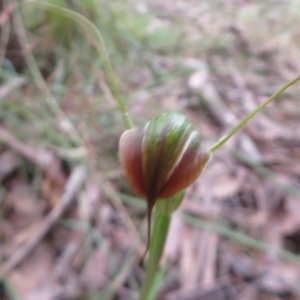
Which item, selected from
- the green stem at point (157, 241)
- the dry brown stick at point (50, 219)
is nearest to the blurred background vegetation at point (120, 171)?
the dry brown stick at point (50, 219)

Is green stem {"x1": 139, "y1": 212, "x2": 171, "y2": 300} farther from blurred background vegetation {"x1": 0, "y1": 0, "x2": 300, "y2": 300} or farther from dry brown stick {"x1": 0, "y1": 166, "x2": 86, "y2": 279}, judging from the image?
dry brown stick {"x1": 0, "y1": 166, "x2": 86, "y2": 279}

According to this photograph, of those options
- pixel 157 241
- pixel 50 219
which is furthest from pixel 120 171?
pixel 157 241

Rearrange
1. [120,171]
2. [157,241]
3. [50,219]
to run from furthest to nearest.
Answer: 1. [120,171]
2. [50,219]
3. [157,241]

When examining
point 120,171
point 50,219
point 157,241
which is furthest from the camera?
point 120,171

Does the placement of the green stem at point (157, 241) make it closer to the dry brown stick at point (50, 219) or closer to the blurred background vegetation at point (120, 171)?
the blurred background vegetation at point (120, 171)

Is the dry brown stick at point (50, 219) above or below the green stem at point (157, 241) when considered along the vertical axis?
below

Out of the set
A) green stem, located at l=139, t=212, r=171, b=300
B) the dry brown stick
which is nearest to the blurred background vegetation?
the dry brown stick

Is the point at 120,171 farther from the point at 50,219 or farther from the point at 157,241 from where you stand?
the point at 157,241

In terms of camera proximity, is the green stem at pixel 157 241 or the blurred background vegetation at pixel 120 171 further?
the blurred background vegetation at pixel 120 171
